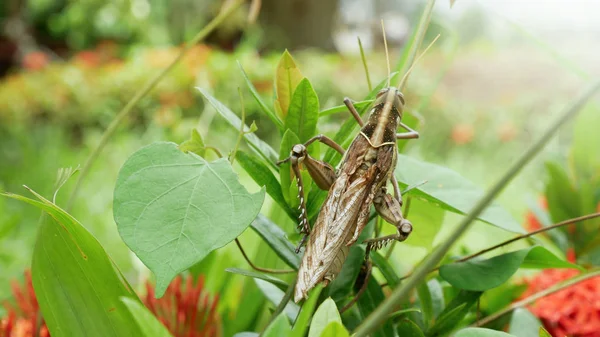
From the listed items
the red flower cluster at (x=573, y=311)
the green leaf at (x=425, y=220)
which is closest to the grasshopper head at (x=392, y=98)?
the green leaf at (x=425, y=220)

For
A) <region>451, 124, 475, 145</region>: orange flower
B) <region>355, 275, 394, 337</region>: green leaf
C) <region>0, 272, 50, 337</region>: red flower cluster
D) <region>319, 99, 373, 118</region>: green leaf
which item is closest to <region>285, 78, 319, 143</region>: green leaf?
<region>319, 99, 373, 118</region>: green leaf

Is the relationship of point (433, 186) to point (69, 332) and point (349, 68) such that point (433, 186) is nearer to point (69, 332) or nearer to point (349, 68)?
point (69, 332)

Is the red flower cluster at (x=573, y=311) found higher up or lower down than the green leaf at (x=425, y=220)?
lower down

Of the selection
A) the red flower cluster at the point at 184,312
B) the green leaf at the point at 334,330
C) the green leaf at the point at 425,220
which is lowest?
the red flower cluster at the point at 184,312

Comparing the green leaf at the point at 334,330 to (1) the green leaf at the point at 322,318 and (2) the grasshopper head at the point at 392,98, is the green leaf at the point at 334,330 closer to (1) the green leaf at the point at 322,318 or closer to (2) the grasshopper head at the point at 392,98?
(1) the green leaf at the point at 322,318

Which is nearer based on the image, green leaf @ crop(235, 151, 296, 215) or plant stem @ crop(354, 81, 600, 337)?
plant stem @ crop(354, 81, 600, 337)

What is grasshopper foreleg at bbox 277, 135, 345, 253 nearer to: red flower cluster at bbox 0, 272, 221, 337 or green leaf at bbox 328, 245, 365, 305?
green leaf at bbox 328, 245, 365, 305
